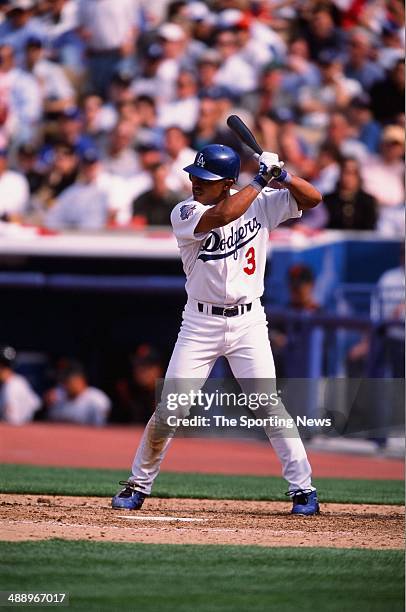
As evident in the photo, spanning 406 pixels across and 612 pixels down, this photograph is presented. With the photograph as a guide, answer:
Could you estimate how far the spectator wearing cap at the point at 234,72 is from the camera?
1111 centimetres

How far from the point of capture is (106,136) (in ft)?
36.1

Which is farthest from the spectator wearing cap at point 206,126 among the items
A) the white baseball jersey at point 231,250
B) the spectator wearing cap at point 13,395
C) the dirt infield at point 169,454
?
the white baseball jersey at point 231,250

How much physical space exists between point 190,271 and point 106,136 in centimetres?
622

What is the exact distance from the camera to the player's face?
4898mm

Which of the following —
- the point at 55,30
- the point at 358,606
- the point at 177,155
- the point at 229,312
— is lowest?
the point at 358,606

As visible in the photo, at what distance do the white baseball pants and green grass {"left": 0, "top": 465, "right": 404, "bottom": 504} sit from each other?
41.5 inches

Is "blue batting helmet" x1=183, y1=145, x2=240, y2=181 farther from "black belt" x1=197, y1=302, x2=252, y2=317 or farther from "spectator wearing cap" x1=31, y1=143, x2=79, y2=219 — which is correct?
"spectator wearing cap" x1=31, y1=143, x2=79, y2=219

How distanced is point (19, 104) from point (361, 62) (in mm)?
3239

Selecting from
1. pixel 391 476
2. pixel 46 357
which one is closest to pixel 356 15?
Answer: pixel 46 357

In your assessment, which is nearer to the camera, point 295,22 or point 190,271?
point 190,271

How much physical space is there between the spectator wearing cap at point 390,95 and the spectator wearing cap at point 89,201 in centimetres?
247

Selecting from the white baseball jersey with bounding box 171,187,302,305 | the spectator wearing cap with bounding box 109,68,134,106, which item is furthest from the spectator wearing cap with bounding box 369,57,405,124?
the white baseball jersey with bounding box 171,187,302,305

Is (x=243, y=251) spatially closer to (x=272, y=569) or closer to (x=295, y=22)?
(x=272, y=569)

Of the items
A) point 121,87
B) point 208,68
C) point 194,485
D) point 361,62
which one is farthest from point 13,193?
point 194,485
